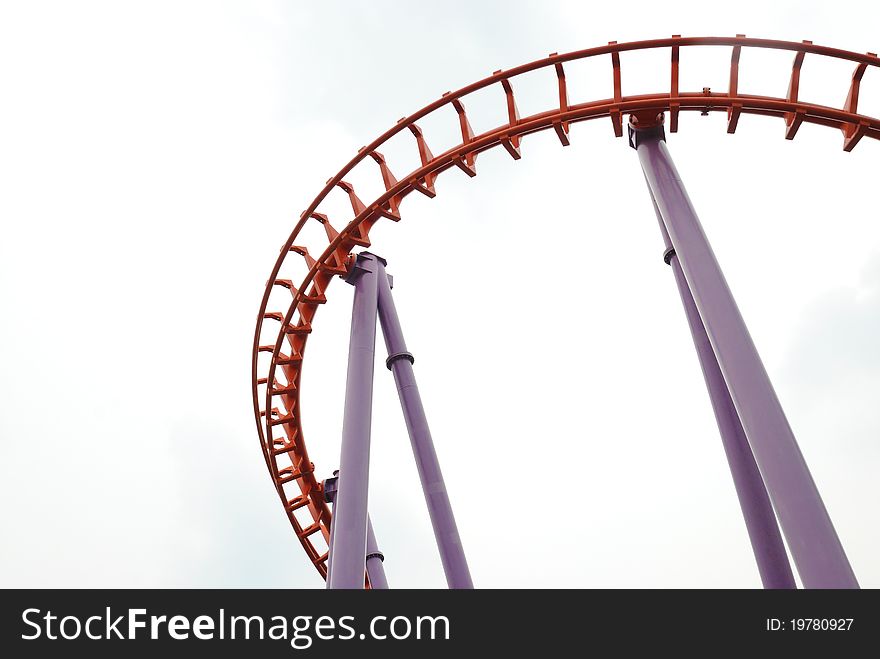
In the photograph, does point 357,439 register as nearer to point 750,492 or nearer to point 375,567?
point 375,567

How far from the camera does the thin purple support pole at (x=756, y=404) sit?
418cm

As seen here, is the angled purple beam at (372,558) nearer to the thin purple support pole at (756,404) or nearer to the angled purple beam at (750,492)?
the angled purple beam at (750,492)

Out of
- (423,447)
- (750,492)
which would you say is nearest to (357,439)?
(423,447)

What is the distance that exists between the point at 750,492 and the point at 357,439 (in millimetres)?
3155

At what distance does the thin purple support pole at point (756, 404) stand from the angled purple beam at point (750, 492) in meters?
1.26

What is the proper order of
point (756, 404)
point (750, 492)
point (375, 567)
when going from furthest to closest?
point (375, 567)
point (750, 492)
point (756, 404)

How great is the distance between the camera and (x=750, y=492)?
19.7 feet

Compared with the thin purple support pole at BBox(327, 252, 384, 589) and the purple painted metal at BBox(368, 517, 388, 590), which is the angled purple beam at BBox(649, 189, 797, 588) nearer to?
the thin purple support pole at BBox(327, 252, 384, 589)

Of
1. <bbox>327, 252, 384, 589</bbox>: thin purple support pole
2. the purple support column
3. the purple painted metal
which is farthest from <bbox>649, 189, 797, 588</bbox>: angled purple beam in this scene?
the purple painted metal

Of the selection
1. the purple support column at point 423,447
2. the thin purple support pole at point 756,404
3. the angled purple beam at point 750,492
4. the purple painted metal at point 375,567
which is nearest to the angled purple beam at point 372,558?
the purple painted metal at point 375,567

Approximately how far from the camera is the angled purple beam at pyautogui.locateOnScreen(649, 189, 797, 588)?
5.88 metres
